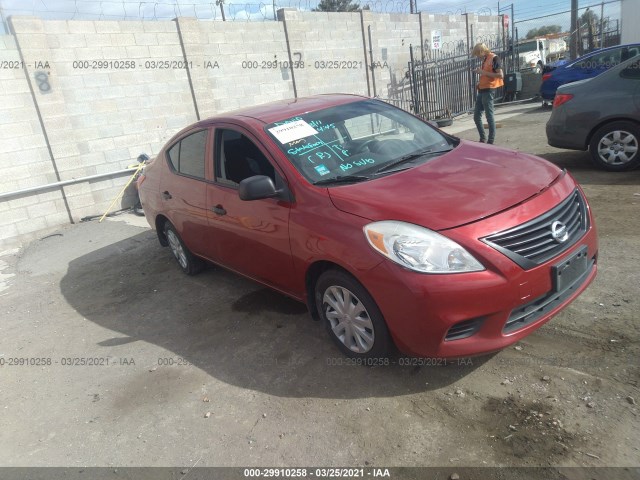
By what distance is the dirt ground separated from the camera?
8.12 feet

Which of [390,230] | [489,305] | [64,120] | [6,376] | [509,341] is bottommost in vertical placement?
[6,376]

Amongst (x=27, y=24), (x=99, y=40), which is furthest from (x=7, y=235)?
(x=99, y=40)

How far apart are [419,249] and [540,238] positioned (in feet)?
2.29

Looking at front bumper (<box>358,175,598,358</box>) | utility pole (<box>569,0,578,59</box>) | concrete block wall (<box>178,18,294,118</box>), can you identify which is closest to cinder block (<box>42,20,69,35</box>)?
concrete block wall (<box>178,18,294,118</box>)

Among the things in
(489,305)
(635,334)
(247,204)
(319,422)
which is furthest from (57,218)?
(635,334)

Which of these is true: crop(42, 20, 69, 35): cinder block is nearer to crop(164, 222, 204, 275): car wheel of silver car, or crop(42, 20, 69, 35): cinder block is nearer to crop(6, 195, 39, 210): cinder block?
crop(6, 195, 39, 210): cinder block

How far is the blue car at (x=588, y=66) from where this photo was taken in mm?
10581

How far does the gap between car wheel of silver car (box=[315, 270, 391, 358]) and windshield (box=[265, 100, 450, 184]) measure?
73cm

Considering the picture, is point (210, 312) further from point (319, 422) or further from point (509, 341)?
point (509, 341)

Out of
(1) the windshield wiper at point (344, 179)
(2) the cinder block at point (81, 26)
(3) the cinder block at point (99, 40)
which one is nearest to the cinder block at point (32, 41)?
(2) the cinder block at point (81, 26)

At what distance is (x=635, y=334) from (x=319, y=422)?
2.09 metres

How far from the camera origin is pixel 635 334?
9.97 ft

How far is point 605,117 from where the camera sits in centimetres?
615

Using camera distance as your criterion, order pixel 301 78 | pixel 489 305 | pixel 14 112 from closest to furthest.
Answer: pixel 489 305 < pixel 14 112 < pixel 301 78
